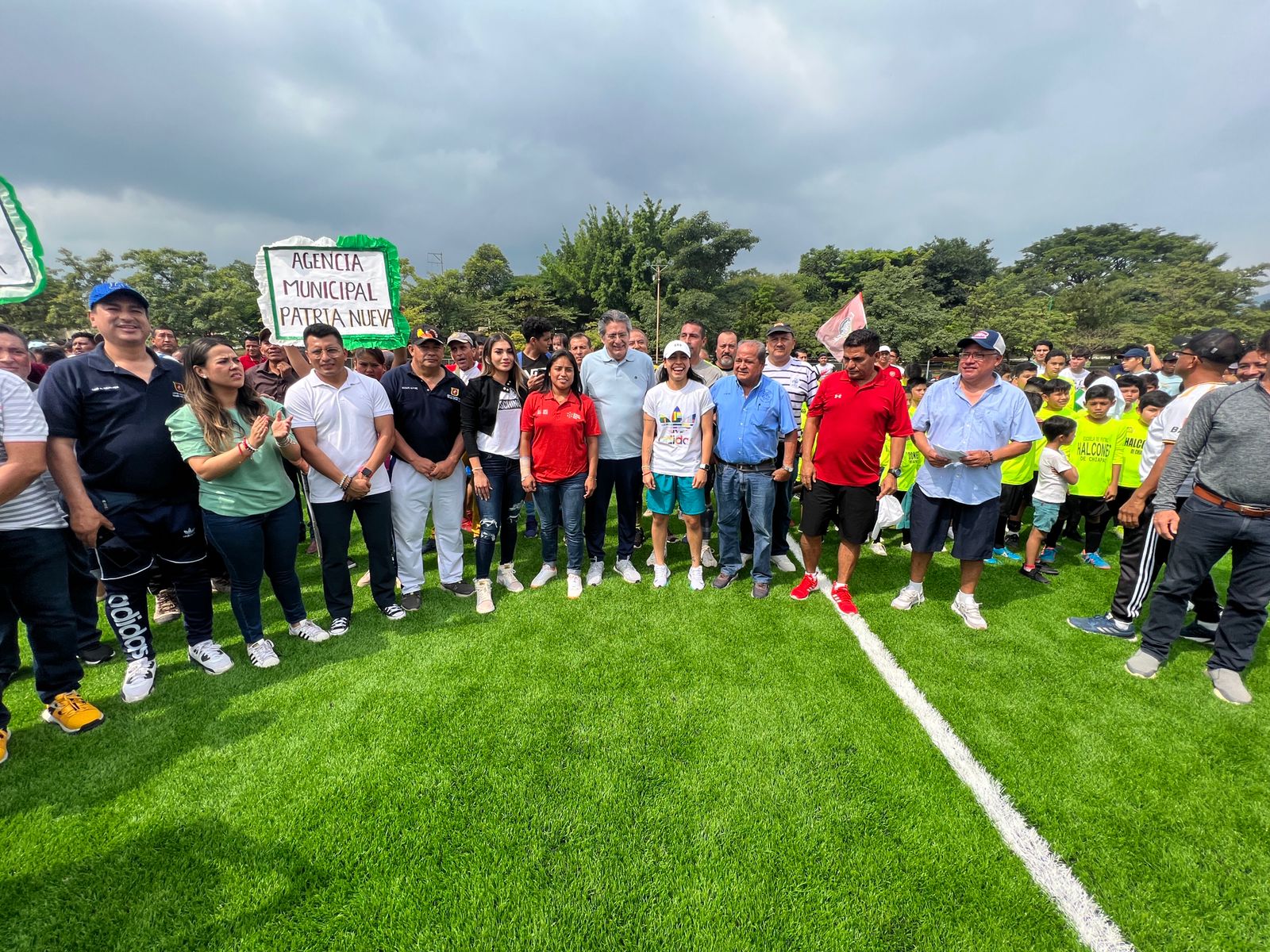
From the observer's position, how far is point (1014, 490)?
5320 millimetres

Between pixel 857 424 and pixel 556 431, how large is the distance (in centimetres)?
248

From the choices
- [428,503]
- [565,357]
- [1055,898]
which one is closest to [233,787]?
[428,503]

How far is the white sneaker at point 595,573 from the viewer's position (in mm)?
4742

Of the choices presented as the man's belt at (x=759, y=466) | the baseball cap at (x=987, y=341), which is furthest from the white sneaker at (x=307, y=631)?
the baseball cap at (x=987, y=341)

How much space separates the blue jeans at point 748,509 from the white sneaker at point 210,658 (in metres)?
3.84

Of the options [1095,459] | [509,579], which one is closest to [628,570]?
[509,579]

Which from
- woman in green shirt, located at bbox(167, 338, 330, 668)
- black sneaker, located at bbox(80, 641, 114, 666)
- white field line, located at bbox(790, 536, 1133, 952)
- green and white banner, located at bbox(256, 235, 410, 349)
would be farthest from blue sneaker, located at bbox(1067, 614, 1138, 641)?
black sneaker, located at bbox(80, 641, 114, 666)

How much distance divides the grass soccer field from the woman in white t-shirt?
3.93 feet

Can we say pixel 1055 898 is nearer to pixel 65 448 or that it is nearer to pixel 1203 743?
pixel 1203 743

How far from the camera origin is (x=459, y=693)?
3.11m

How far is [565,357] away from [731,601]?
8.40 ft

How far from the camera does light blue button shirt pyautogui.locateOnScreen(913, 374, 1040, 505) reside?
3.72 m

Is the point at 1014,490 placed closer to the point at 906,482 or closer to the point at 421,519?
the point at 906,482

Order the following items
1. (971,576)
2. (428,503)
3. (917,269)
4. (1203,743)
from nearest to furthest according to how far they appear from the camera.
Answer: (1203,743) → (971,576) → (428,503) → (917,269)
